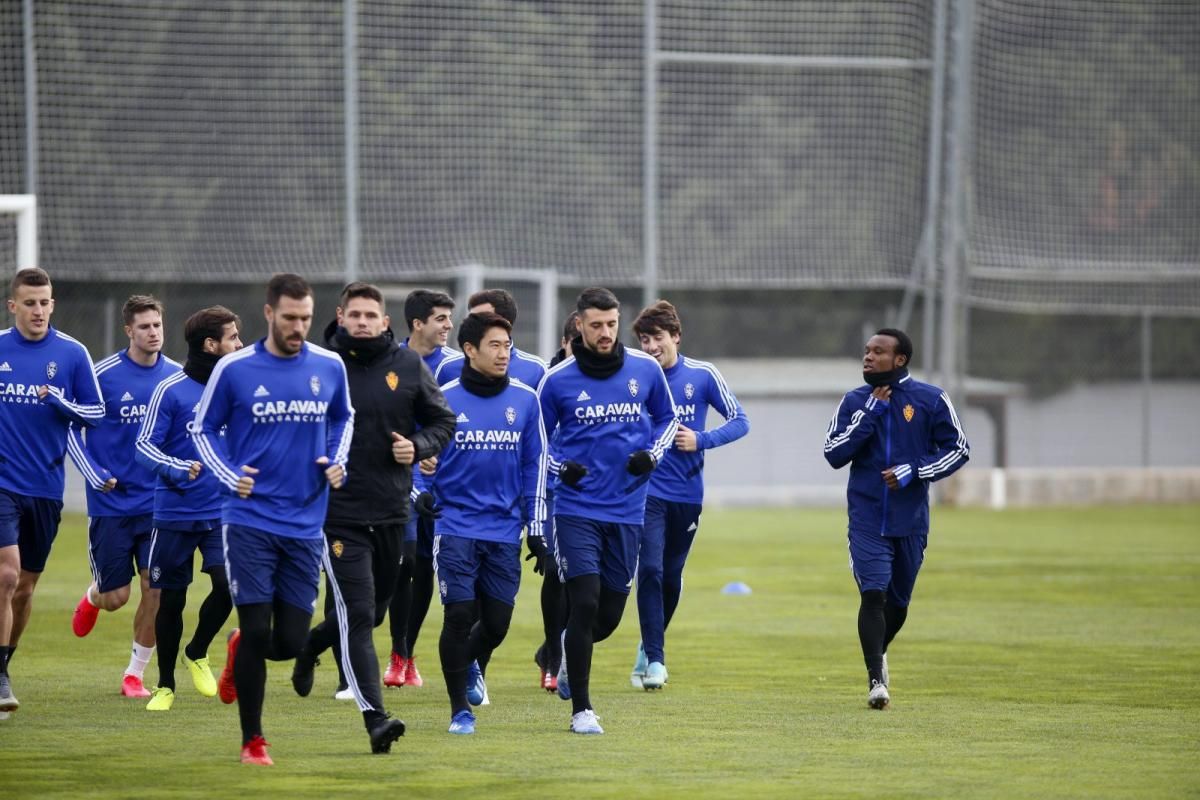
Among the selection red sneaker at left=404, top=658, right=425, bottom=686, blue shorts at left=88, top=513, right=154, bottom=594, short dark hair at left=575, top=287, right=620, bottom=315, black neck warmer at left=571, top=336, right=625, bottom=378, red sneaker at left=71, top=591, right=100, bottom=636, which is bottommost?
red sneaker at left=404, top=658, right=425, bottom=686

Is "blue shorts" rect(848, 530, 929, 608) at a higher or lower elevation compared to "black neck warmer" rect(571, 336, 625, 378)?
lower

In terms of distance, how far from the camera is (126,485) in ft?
36.6

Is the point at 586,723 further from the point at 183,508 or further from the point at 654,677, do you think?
the point at 183,508

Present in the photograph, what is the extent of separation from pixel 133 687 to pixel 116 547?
0.80 meters

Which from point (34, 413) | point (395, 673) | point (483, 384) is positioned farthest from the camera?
point (395, 673)

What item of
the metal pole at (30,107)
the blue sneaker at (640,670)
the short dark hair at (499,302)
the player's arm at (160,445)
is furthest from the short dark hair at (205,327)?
the metal pole at (30,107)

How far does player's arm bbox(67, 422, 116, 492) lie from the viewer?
35.7 ft

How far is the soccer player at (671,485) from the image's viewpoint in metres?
11.8

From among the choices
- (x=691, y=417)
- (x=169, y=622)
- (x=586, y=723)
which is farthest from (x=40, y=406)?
(x=691, y=417)

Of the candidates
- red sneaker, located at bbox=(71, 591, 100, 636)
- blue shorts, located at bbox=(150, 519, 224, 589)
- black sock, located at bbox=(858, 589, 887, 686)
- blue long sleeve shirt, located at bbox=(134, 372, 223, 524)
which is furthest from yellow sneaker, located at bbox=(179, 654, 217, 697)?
black sock, located at bbox=(858, 589, 887, 686)

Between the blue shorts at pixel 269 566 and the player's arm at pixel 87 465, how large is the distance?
8.71ft

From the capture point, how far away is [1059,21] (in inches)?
1289

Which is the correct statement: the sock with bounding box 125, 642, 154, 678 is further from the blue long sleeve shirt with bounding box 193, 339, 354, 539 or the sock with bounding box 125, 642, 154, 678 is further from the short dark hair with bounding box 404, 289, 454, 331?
the blue long sleeve shirt with bounding box 193, 339, 354, 539

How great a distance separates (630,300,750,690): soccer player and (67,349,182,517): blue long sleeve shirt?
2.87 m
